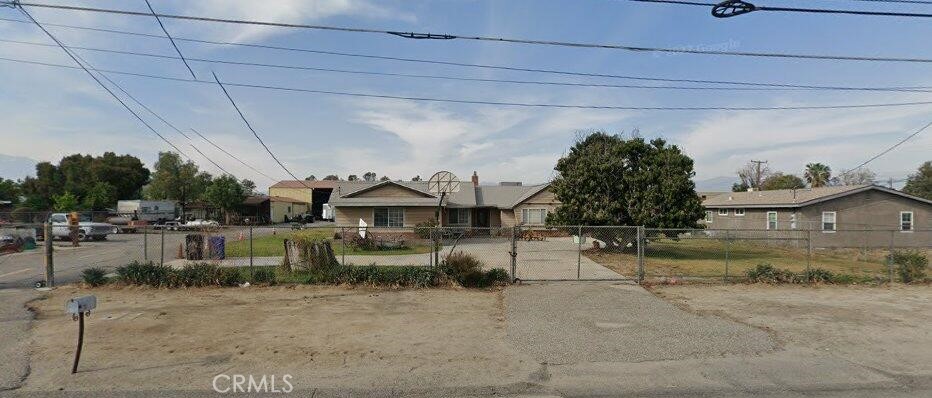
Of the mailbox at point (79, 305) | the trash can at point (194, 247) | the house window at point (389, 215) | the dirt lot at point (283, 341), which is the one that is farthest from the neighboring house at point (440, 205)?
the mailbox at point (79, 305)

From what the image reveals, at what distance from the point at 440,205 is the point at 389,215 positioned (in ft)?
23.5

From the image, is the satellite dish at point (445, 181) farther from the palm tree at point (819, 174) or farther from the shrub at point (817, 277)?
the palm tree at point (819, 174)

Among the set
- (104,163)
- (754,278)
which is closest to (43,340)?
(754,278)

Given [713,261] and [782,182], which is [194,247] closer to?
[713,261]

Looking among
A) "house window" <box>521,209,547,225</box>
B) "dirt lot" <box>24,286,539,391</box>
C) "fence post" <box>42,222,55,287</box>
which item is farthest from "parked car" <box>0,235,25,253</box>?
"house window" <box>521,209,547,225</box>

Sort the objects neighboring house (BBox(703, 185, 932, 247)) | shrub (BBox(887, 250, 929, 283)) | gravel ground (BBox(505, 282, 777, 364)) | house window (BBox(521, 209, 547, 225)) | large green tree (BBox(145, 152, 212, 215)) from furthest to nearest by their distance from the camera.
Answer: large green tree (BBox(145, 152, 212, 215)), house window (BBox(521, 209, 547, 225)), neighboring house (BBox(703, 185, 932, 247)), shrub (BBox(887, 250, 929, 283)), gravel ground (BBox(505, 282, 777, 364))

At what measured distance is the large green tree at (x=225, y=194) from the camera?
58.3 meters

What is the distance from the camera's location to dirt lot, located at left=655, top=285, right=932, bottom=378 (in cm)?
703

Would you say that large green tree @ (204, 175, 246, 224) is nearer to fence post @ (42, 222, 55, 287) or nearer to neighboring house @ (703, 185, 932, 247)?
fence post @ (42, 222, 55, 287)

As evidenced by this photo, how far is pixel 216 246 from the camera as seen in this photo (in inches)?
725

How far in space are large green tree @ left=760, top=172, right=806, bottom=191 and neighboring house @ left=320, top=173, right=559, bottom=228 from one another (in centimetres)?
4425

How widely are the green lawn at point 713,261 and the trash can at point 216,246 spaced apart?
1416 cm

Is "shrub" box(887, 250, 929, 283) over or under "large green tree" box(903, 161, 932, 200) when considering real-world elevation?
under

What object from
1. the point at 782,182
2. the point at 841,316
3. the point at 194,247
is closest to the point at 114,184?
the point at 194,247
